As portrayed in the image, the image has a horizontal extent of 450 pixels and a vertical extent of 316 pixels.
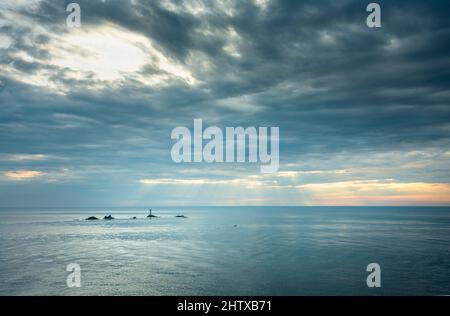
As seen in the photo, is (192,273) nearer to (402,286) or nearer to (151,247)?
(402,286)

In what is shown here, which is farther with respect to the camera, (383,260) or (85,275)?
(383,260)

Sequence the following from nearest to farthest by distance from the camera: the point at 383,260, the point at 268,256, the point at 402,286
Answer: the point at 402,286 → the point at 383,260 → the point at 268,256

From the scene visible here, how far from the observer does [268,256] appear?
54.1m

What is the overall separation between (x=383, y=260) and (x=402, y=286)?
16.3m

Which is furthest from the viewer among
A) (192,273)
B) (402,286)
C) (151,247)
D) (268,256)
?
(151,247)
